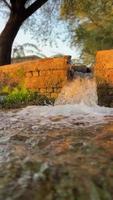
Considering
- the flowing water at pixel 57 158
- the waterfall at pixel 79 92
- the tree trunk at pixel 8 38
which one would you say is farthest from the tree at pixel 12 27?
the flowing water at pixel 57 158

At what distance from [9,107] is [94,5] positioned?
348 inches

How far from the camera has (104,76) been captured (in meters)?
7.56

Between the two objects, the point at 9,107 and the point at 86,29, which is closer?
the point at 9,107

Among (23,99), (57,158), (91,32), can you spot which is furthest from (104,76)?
(91,32)

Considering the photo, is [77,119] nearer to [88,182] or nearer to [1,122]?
[1,122]

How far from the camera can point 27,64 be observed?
920cm

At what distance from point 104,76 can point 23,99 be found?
5.81ft

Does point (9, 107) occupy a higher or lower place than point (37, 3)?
lower

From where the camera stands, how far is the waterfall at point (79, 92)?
306 inches

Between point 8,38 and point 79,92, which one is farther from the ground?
point 8,38

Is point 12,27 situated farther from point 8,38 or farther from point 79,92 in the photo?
point 79,92

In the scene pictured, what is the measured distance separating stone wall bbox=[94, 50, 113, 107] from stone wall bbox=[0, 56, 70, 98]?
0.89m

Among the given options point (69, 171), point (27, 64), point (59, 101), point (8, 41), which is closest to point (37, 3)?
point (8, 41)

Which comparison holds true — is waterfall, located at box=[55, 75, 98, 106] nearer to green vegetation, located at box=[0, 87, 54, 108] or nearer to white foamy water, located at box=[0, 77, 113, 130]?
white foamy water, located at box=[0, 77, 113, 130]
